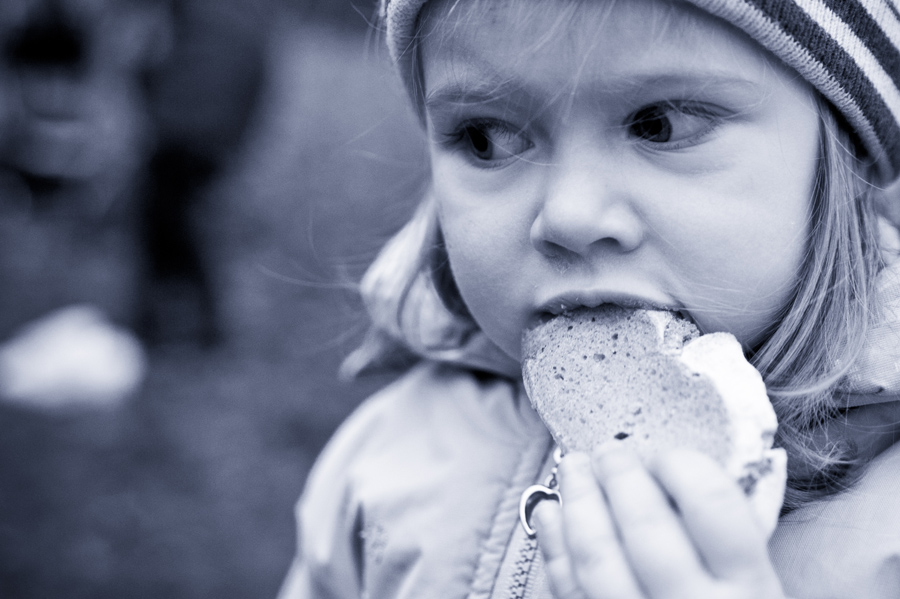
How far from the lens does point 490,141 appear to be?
1.32m

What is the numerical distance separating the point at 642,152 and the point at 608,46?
151 millimetres

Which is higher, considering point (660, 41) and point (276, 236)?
point (660, 41)

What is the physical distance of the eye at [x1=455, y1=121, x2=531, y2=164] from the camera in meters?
1.27

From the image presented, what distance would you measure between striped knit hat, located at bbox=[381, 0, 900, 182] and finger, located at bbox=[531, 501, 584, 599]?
69 cm

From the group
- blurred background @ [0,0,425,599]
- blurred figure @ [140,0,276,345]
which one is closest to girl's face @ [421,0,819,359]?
blurred background @ [0,0,425,599]

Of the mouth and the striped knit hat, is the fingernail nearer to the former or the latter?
the mouth

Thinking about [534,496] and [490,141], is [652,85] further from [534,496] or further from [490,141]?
[534,496]

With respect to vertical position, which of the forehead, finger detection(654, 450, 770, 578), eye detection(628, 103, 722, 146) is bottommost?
finger detection(654, 450, 770, 578)

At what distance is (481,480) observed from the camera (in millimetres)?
1646

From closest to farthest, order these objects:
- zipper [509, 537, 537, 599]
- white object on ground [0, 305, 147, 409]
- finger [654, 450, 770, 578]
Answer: finger [654, 450, 770, 578], zipper [509, 537, 537, 599], white object on ground [0, 305, 147, 409]

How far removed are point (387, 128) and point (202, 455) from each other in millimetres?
4503

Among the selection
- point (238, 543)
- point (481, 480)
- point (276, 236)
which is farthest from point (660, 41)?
point (276, 236)

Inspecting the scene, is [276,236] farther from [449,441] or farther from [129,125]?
[449,441]

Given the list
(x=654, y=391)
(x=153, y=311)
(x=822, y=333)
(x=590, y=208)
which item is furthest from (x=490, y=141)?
(x=153, y=311)
